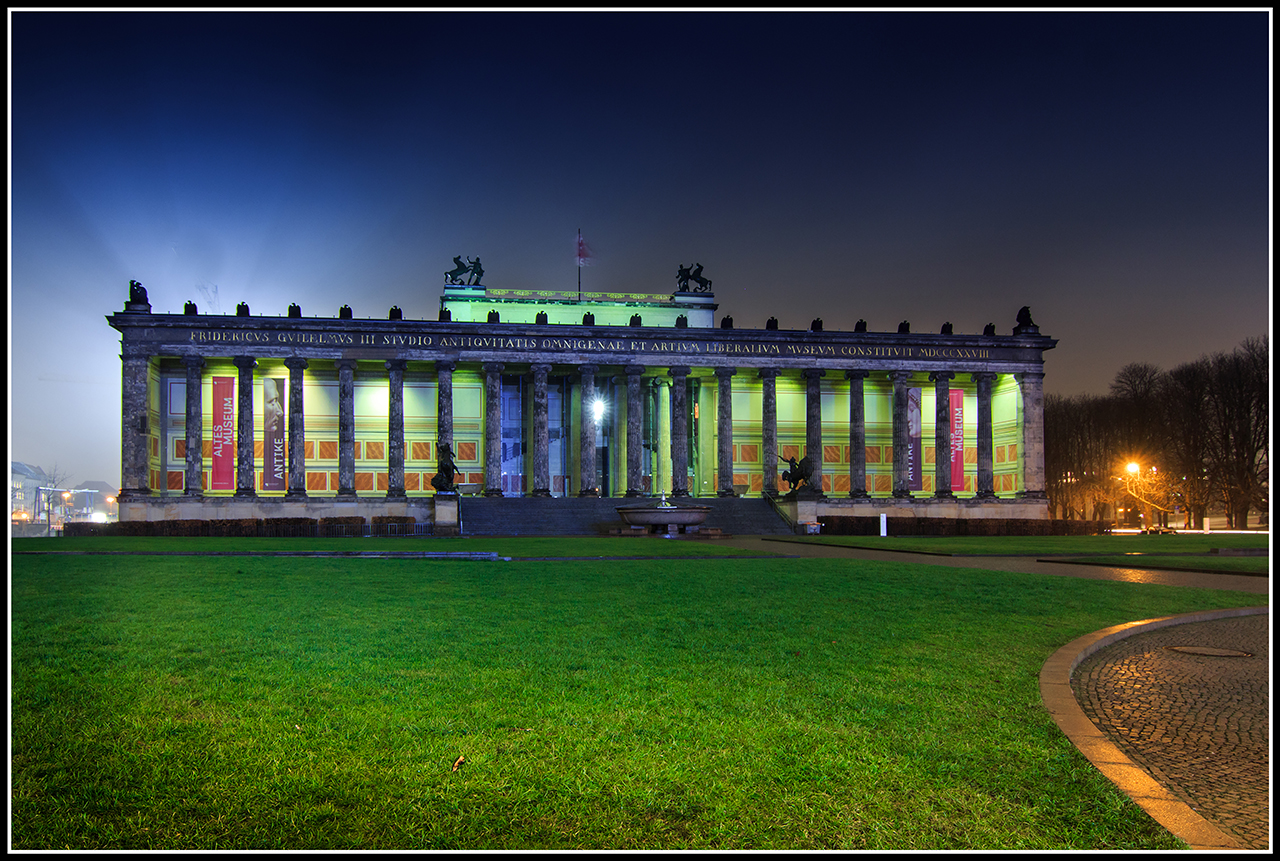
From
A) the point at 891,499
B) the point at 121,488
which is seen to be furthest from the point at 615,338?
the point at 121,488

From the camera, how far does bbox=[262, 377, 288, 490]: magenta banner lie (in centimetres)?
5934

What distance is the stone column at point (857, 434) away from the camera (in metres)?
64.4

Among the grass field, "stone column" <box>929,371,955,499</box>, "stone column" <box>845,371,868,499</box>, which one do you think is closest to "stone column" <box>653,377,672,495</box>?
"stone column" <box>845,371,868,499</box>

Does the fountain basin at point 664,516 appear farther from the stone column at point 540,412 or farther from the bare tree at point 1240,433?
the bare tree at point 1240,433

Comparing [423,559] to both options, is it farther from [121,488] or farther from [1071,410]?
[1071,410]

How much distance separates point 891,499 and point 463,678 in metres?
59.7

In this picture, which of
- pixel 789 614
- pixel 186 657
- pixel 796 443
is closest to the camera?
pixel 186 657

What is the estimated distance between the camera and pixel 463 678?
24.3 ft

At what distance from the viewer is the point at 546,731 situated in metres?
5.75

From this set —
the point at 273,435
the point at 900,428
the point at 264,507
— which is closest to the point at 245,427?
the point at 273,435

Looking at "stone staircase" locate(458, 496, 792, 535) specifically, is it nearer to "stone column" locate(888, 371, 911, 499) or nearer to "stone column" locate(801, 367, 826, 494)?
"stone column" locate(801, 367, 826, 494)

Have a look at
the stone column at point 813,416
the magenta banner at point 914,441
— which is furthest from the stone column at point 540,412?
the magenta banner at point 914,441

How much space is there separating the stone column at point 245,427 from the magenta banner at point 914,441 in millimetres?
47495

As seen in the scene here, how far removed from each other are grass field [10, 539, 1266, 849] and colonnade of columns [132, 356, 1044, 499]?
48548 millimetres
